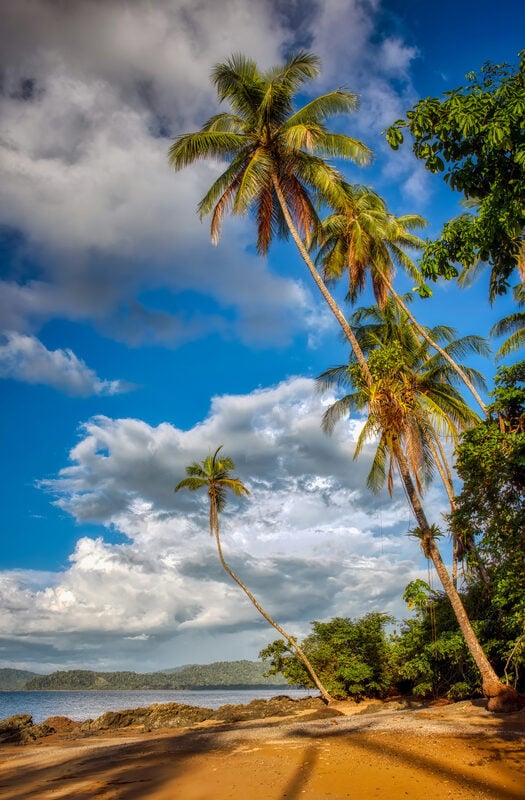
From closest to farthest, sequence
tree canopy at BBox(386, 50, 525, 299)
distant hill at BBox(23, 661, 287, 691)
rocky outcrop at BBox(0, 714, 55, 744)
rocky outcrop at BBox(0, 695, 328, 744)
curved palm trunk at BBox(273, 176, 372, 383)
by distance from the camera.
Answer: tree canopy at BBox(386, 50, 525, 299), curved palm trunk at BBox(273, 176, 372, 383), rocky outcrop at BBox(0, 714, 55, 744), rocky outcrop at BBox(0, 695, 328, 744), distant hill at BBox(23, 661, 287, 691)

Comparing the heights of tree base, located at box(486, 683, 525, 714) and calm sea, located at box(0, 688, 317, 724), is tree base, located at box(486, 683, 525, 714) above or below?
above

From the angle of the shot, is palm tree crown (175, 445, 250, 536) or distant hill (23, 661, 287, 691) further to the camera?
distant hill (23, 661, 287, 691)

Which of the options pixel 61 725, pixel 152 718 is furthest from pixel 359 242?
pixel 61 725

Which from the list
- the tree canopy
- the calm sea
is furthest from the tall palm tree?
the calm sea

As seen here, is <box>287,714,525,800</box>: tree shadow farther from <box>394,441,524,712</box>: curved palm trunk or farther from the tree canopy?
the tree canopy

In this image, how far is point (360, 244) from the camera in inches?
631

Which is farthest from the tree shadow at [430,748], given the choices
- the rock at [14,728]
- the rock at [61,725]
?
the rock at [61,725]

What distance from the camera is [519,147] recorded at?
Answer: 5.18 meters

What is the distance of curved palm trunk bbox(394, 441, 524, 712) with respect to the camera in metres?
11.8

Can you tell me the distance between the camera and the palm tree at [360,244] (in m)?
16.8

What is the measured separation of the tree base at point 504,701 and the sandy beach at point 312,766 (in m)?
0.36

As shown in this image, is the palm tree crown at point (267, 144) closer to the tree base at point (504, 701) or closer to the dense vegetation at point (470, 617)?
the dense vegetation at point (470, 617)

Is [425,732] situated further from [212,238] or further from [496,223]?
[212,238]

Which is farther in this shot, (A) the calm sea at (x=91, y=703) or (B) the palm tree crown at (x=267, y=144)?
(A) the calm sea at (x=91, y=703)
